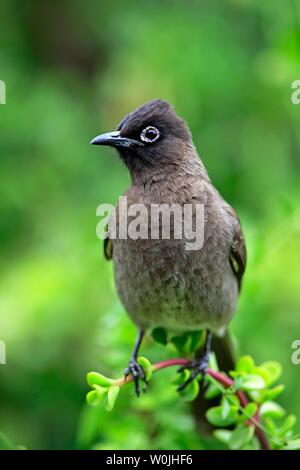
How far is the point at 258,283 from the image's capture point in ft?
15.7

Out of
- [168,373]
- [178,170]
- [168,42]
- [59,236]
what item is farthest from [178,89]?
[168,373]

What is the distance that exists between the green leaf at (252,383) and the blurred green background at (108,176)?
18.8 inches

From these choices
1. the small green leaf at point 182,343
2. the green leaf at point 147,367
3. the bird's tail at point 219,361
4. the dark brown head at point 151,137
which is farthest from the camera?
the bird's tail at point 219,361

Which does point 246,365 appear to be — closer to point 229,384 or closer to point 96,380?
point 229,384

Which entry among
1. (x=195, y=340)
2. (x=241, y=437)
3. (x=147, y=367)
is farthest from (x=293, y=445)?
(x=195, y=340)

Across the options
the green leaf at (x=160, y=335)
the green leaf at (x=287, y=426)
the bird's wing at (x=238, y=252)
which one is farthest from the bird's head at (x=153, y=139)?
the green leaf at (x=287, y=426)

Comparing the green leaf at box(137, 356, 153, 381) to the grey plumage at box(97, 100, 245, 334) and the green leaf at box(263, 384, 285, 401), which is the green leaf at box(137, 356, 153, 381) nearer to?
the green leaf at box(263, 384, 285, 401)

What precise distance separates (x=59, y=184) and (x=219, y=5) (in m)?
2.16

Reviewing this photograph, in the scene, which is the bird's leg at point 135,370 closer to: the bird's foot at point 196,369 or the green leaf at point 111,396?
the bird's foot at point 196,369

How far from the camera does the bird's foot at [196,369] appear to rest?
406 cm

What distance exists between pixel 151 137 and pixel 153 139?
17 millimetres

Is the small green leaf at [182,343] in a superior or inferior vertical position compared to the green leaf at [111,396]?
inferior

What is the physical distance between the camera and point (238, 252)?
4781 mm

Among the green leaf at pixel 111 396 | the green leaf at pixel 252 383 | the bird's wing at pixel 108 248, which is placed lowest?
the green leaf at pixel 252 383
